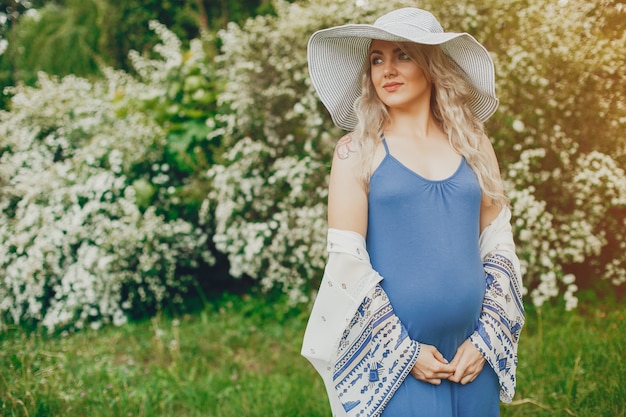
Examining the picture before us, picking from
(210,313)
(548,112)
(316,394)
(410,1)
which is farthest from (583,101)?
(210,313)

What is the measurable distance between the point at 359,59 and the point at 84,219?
3099 millimetres

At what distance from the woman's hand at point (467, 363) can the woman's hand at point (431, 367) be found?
0.8 inches

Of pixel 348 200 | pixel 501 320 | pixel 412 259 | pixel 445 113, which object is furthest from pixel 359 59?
pixel 501 320

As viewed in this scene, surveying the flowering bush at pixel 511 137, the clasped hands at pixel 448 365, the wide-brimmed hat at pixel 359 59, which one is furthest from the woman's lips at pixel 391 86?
the flowering bush at pixel 511 137

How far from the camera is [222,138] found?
16.4ft

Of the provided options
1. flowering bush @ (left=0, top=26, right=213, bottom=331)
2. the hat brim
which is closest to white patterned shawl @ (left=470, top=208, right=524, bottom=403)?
the hat brim

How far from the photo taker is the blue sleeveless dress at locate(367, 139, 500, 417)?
1.72 meters

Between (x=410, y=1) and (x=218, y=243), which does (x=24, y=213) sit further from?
(x=410, y=1)

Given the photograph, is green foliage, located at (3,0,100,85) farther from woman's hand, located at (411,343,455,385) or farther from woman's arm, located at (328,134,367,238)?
woman's hand, located at (411,343,455,385)

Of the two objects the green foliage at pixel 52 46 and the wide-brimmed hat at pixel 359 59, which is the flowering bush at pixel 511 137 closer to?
the wide-brimmed hat at pixel 359 59

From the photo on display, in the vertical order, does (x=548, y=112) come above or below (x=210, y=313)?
above

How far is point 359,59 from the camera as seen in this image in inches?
79.8

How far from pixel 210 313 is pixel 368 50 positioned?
3257 millimetres

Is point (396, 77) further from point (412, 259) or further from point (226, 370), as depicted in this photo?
point (226, 370)
